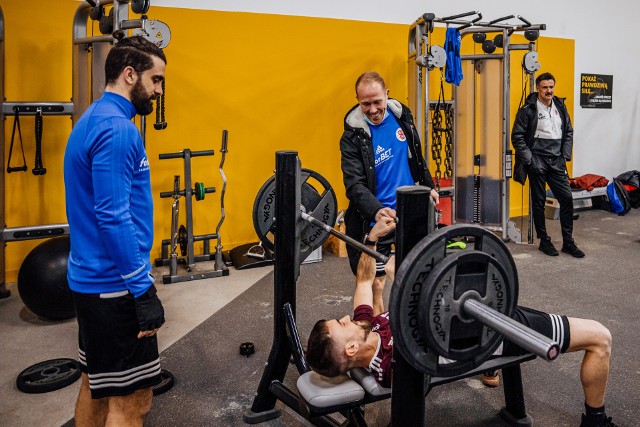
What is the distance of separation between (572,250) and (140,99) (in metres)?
3.95

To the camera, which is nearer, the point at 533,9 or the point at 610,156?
the point at 533,9

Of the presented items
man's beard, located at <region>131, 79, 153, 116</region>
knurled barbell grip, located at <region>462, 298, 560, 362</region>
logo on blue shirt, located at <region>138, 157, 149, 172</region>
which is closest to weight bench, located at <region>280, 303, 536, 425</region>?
knurled barbell grip, located at <region>462, 298, 560, 362</region>

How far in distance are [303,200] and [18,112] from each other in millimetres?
2191

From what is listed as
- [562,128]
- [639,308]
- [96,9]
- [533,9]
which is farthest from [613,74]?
[96,9]

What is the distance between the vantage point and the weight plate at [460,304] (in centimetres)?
121

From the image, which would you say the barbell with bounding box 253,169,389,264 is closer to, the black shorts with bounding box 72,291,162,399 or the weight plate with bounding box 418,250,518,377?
the black shorts with bounding box 72,291,162,399

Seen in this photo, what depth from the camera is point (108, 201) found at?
1.43 metres

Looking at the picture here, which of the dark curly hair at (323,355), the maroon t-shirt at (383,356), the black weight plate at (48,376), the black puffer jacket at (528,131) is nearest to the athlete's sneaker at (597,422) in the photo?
the maroon t-shirt at (383,356)

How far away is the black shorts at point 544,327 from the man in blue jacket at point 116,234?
1045 millimetres

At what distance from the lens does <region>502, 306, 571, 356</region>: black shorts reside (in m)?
1.71

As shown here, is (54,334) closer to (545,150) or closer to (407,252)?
(407,252)

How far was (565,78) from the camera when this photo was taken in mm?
6367

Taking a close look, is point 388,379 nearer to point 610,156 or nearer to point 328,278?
point 328,278

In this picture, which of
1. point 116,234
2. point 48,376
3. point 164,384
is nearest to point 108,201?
point 116,234
